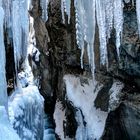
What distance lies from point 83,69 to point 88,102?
31.9 inches

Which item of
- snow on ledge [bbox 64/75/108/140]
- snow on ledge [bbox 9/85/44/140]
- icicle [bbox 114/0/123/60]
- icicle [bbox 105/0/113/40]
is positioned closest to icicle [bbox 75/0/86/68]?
icicle [bbox 105/0/113/40]

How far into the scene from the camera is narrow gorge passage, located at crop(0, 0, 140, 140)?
657 cm

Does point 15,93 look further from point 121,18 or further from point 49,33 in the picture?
point 49,33

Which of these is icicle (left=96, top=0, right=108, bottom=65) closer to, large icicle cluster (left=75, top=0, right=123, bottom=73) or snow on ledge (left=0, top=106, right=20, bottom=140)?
large icicle cluster (left=75, top=0, right=123, bottom=73)

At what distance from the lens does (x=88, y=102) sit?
8867 millimetres

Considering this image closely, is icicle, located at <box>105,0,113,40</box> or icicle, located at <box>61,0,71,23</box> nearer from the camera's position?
icicle, located at <box>105,0,113,40</box>

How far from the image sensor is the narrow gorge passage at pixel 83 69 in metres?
6.57

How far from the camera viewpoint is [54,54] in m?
10.5

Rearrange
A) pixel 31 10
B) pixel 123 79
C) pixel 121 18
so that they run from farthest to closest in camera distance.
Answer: pixel 31 10 < pixel 123 79 < pixel 121 18

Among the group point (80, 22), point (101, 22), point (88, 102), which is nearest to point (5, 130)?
point (101, 22)

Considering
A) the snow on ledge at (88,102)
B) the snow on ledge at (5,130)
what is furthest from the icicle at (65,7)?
the snow on ledge at (5,130)

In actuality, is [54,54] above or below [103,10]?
below

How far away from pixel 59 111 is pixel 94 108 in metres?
1.77

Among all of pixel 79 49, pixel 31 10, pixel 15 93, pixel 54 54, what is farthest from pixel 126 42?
pixel 31 10
